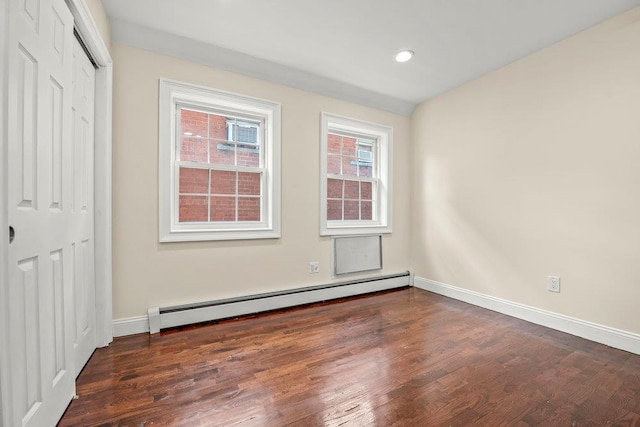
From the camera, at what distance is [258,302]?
2.79 metres

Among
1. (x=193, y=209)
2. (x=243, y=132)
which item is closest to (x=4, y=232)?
(x=193, y=209)

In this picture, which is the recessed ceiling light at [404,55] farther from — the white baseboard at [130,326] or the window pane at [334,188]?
the white baseboard at [130,326]

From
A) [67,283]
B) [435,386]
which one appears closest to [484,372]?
[435,386]

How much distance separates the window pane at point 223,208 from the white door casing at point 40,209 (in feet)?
4.30

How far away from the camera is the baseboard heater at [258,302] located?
2398 mm

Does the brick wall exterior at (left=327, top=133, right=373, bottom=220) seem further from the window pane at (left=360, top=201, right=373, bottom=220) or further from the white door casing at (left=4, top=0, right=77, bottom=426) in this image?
the white door casing at (left=4, top=0, right=77, bottom=426)

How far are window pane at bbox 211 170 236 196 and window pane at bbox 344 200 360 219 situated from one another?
1.46 m

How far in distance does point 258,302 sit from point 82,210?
164cm

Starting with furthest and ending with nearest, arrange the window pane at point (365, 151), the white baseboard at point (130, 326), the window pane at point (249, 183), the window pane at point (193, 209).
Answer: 1. the window pane at point (365, 151)
2. the window pane at point (249, 183)
3. the window pane at point (193, 209)
4. the white baseboard at point (130, 326)

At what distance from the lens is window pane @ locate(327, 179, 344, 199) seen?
348cm

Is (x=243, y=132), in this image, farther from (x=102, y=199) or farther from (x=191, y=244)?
(x=102, y=199)

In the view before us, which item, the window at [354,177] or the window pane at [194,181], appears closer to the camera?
the window pane at [194,181]

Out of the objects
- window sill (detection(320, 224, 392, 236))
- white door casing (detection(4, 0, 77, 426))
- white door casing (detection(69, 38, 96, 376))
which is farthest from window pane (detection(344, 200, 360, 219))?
white door casing (detection(4, 0, 77, 426))

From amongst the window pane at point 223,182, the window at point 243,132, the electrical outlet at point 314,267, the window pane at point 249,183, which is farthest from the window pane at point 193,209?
the electrical outlet at point 314,267
